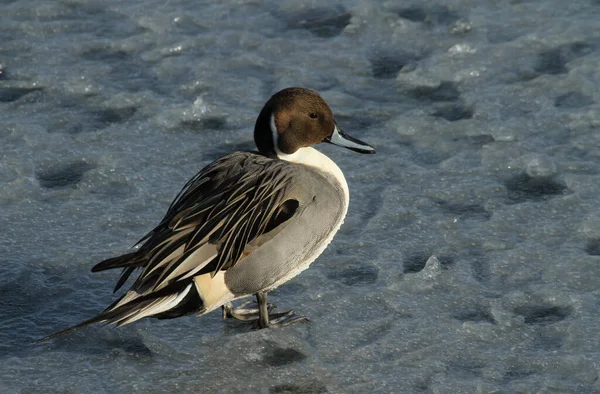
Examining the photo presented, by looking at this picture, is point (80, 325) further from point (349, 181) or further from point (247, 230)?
point (349, 181)

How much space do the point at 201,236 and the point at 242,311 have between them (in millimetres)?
628

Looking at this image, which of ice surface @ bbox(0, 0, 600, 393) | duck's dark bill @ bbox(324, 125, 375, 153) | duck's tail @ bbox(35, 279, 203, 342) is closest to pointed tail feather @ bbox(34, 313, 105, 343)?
duck's tail @ bbox(35, 279, 203, 342)

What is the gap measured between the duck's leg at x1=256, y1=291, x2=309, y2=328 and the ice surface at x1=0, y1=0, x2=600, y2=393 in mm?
53

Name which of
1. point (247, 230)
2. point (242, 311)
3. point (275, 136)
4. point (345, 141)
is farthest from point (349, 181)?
point (247, 230)

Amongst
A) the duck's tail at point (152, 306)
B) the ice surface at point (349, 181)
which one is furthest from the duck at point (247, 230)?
the ice surface at point (349, 181)

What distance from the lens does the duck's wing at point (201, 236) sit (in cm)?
398

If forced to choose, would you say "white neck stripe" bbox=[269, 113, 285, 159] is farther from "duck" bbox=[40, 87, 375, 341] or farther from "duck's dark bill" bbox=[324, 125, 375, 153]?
"duck's dark bill" bbox=[324, 125, 375, 153]

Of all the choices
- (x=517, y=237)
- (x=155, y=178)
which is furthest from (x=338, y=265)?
(x=155, y=178)

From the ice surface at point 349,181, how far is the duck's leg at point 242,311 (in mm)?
56

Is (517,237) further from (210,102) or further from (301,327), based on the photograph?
(210,102)

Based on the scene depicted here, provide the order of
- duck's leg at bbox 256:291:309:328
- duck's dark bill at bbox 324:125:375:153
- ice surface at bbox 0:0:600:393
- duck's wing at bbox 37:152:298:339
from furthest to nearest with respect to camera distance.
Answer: duck's dark bill at bbox 324:125:375:153, duck's leg at bbox 256:291:309:328, ice surface at bbox 0:0:600:393, duck's wing at bbox 37:152:298:339

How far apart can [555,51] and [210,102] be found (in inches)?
87.2

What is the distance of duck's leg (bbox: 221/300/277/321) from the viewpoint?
449 centimetres

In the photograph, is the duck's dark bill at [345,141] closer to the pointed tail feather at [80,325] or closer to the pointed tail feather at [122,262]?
the pointed tail feather at [122,262]
